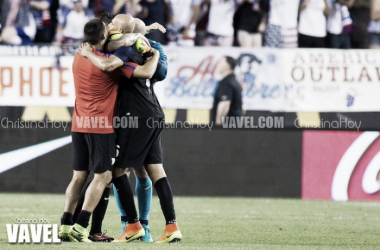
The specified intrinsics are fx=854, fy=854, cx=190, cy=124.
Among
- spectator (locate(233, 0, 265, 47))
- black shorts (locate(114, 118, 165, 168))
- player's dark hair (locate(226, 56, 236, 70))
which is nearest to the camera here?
black shorts (locate(114, 118, 165, 168))

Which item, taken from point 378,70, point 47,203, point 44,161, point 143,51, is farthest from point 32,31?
point 143,51

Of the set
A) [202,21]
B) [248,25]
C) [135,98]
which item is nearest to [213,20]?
[202,21]

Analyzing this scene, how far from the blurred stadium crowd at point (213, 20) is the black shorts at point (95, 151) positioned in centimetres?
665

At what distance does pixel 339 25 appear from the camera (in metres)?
14.6

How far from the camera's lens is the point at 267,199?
13398mm

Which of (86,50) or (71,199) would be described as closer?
(86,50)

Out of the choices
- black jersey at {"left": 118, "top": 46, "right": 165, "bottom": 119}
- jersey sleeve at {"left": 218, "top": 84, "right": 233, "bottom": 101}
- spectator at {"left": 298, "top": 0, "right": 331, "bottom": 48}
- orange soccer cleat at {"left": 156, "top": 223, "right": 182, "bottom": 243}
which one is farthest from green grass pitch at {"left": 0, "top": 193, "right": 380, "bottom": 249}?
spectator at {"left": 298, "top": 0, "right": 331, "bottom": 48}

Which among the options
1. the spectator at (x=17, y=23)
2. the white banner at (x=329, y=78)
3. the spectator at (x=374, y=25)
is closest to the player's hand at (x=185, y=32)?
the white banner at (x=329, y=78)

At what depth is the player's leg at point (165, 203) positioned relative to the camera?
7.87 m

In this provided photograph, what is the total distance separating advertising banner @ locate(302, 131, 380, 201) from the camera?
44.2ft

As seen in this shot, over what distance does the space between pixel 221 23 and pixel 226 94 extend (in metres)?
1.52

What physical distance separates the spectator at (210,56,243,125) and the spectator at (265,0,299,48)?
0.92m

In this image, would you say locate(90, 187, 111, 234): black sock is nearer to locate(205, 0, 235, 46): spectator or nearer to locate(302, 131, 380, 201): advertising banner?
locate(302, 131, 380, 201): advertising banner

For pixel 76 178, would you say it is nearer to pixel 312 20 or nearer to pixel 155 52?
pixel 155 52
